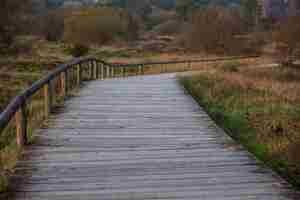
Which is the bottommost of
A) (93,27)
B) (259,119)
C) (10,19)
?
(259,119)

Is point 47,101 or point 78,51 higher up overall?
point 47,101

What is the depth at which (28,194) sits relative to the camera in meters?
5.32

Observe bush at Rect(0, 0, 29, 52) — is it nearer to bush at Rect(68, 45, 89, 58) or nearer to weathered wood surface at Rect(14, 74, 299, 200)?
bush at Rect(68, 45, 89, 58)

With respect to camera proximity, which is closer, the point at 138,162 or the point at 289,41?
the point at 138,162

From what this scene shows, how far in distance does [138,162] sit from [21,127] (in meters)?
1.92

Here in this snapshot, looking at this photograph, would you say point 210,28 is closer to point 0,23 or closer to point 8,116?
point 0,23

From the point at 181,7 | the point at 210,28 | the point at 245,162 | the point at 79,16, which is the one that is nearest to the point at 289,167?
the point at 245,162

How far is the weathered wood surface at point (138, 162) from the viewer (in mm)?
5465

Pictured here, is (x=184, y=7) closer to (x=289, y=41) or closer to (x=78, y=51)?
(x=78, y=51)

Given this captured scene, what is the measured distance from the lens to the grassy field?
274 inches

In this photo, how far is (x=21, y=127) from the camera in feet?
24.1

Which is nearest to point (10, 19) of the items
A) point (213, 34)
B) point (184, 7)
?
point (213, 34)

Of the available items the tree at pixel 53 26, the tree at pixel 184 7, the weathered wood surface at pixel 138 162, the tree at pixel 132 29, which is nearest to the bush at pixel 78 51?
the tree at pixel 53 26

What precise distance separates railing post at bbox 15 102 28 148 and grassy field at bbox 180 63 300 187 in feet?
11.4
